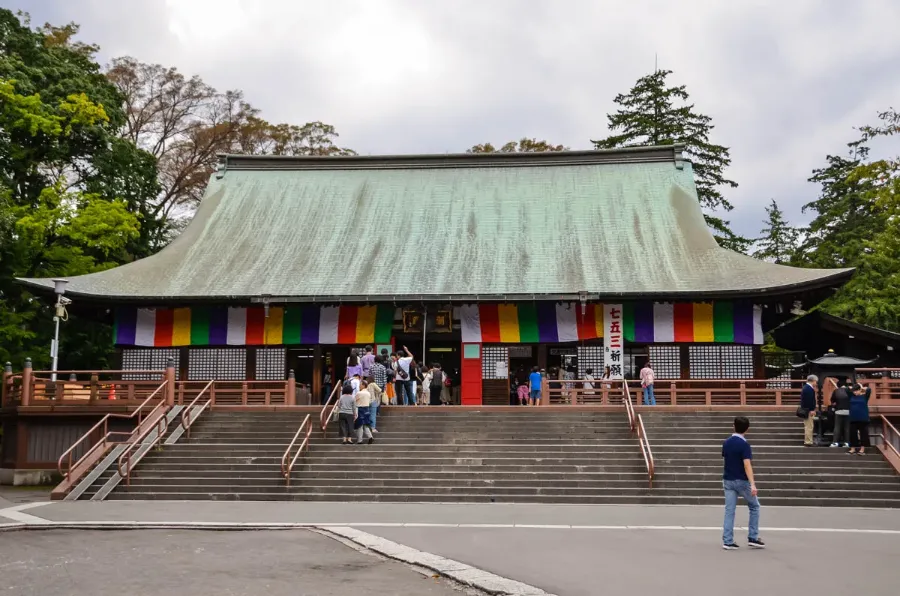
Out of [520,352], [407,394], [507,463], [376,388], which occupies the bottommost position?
[507,463]

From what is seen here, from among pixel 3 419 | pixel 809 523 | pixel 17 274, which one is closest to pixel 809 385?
pixel 809 523

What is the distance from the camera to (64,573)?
8.69 m

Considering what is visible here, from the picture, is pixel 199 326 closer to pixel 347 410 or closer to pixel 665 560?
pixel 347 410

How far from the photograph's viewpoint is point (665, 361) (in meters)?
25.1

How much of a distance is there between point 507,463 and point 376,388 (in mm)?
3755

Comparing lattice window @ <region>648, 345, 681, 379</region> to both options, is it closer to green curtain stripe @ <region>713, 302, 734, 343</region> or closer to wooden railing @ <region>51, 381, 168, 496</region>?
green curtain stripe @ <region>713, 302, 734, 343</region>

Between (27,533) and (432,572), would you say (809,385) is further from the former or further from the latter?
(27,533)

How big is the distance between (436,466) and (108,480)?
6.41 metres

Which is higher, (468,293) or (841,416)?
(468,293)

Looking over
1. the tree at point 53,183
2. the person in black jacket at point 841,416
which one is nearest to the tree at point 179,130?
the tree at point 53,183

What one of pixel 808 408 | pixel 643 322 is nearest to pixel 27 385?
pixel 643 322

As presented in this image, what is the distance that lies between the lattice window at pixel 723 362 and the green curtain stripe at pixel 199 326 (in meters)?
14.1

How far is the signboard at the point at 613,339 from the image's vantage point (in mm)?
24828

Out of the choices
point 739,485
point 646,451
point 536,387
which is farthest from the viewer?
point 536,387
